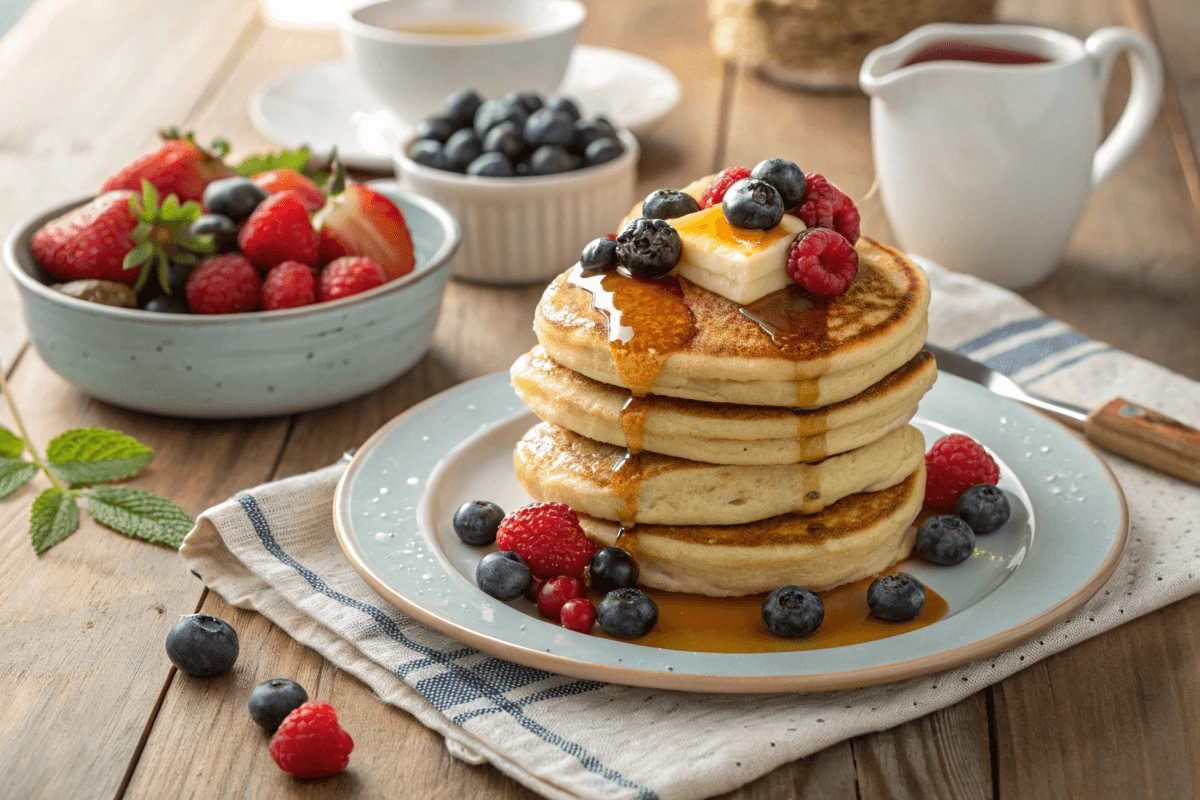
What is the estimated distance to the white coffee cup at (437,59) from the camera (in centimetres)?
273

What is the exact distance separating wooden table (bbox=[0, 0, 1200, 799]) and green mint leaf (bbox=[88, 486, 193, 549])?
1.0 inches

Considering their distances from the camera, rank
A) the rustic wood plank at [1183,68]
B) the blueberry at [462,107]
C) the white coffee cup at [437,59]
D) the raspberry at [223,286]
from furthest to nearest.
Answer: the rustic wood plank at [1183,68]
the white coffee cup at [437,59]
the blueberry at [462,107]
the raspberry at [223,286]

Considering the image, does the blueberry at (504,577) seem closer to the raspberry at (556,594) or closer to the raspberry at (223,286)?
the raspberry at (556,594)

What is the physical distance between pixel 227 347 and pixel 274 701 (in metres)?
0.73

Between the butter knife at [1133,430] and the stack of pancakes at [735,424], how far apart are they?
0.40 metres

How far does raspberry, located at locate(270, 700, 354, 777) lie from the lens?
3.91 feet

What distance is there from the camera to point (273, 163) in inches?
90.6

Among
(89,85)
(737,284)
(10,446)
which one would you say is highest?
(737,284)

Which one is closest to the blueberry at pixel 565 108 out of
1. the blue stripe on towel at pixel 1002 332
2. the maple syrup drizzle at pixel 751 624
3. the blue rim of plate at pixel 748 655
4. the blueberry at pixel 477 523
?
the blue rim of plate at pixel 748 655

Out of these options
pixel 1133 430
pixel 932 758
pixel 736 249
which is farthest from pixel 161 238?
pixel 1133 430

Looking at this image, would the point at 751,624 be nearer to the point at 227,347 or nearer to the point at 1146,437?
the point at 1146,437

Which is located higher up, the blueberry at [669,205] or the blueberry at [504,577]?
the blueberry at [669,205]

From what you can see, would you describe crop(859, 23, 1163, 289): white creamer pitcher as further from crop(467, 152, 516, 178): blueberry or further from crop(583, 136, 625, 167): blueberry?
crop(467, 152, 516, 178): blueberry

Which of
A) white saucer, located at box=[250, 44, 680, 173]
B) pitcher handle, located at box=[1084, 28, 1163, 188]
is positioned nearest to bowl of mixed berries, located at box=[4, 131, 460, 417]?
white saucer, located at box=[250, 44, 680, 173]
